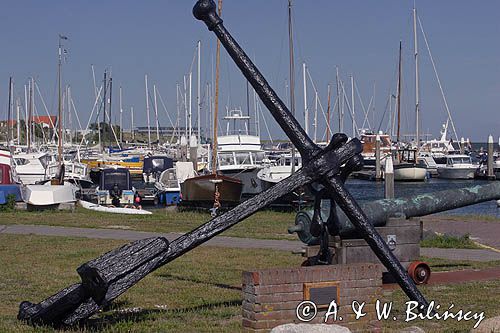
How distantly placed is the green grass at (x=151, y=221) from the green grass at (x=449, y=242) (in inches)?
115

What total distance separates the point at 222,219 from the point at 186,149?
53.3 m

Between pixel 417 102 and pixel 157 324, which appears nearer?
pixel 157 324

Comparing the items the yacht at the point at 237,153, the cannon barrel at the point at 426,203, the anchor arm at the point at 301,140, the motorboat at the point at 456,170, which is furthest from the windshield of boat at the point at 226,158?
the anchor arm at the point at 301,140

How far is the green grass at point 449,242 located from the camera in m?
17.3

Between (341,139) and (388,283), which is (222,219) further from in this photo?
(388,283)

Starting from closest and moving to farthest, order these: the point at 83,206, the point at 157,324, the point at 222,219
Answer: the point at 222,219
the point at 157,324
the point at 83,206

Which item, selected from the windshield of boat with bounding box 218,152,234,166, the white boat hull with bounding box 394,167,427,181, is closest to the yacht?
the windshield of boat with bounding box 218,152,234,166

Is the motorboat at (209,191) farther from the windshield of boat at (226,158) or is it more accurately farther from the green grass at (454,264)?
the green grass at (454,264)

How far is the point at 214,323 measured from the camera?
8.89 m

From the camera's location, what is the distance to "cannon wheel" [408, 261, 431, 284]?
11461mm

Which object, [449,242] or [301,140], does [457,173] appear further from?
[301,140]

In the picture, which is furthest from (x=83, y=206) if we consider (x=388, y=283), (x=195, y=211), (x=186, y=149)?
(x=186, y=149)

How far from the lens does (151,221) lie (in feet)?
77.7

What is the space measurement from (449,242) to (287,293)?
10.4 metres
